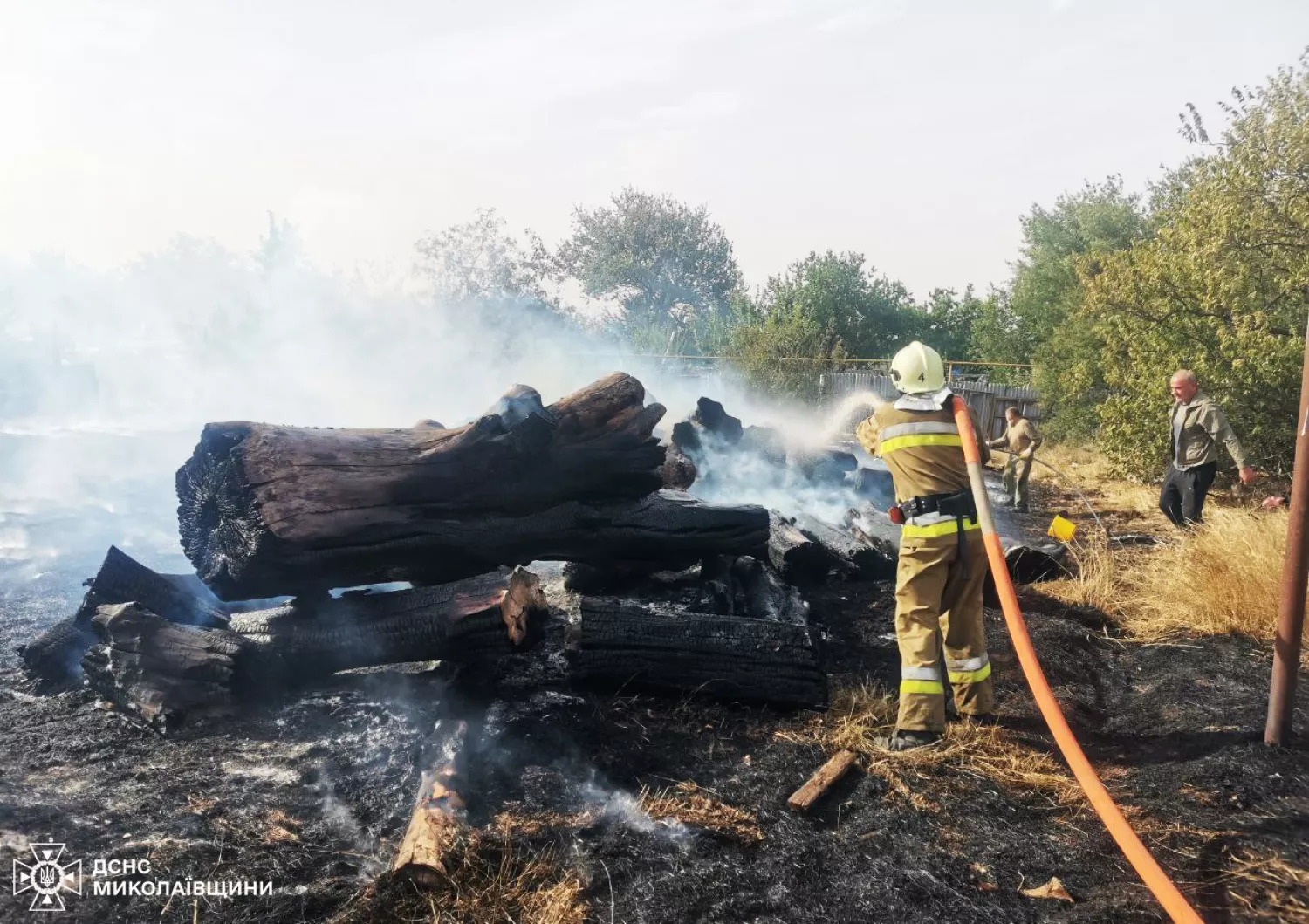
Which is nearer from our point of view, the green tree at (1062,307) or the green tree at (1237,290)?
the green tree at (1237,290)

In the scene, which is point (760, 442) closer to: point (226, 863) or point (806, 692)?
point (806, 692)

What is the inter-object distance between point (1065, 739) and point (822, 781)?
1.04m

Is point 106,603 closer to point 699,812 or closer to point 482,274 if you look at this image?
point 699,812

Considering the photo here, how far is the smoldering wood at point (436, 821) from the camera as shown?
2555mm

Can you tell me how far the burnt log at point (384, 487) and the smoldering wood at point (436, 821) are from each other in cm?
131

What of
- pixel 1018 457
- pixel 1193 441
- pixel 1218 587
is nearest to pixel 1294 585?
pixel 1218 587

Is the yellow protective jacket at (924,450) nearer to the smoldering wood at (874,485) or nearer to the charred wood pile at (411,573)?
the charred wood pile at (411,573)

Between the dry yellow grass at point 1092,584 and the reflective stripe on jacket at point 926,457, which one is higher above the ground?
the reflective stripe on jacket at point 926,457

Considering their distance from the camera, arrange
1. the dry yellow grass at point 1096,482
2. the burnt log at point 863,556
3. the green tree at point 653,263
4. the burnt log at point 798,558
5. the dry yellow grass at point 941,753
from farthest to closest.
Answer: the green tree at point 653,263 < the dry yellow grass at point 1096,482 < the burnt log at point 863,556 < the burnt log at point 798,558 < the dry yellow grass at point 941,753

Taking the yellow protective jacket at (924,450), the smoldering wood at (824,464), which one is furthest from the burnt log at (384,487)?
the smoldering wood at (824,464)

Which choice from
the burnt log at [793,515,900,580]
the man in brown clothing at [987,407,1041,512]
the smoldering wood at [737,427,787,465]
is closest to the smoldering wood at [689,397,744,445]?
the smoldering wood at [737,427,787,465]

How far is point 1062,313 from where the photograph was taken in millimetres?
20641

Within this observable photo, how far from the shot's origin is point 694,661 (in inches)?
163

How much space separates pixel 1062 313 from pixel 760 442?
45.8 ft
